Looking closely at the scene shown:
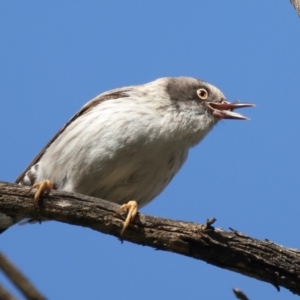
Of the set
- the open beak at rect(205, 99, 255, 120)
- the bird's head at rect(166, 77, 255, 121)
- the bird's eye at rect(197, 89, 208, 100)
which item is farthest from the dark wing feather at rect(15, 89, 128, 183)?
the open beak at rect(205, 99, 255, 120)

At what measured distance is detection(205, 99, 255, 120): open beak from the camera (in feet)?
21.3

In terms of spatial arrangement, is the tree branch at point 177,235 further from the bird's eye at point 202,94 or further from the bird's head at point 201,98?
the bird's eye at point 202,94

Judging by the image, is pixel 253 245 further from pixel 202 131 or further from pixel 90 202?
pixel 202 131

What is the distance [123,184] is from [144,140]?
58 centimetres

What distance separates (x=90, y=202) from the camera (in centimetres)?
468

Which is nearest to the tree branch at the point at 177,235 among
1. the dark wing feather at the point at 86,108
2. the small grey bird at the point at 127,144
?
the small grey bird at the point at 127,144

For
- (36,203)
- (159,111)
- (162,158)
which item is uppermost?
(159,111)

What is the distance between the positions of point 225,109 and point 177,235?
8.55 feet

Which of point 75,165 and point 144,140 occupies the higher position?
point 144,140

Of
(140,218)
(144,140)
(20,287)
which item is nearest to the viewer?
(20,287)

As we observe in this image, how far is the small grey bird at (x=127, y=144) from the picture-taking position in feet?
18.9

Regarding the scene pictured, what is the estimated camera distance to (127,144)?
225 inches

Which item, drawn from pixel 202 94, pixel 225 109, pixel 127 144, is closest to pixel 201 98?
pixel 202 94

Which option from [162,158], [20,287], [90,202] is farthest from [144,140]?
[20,287]
